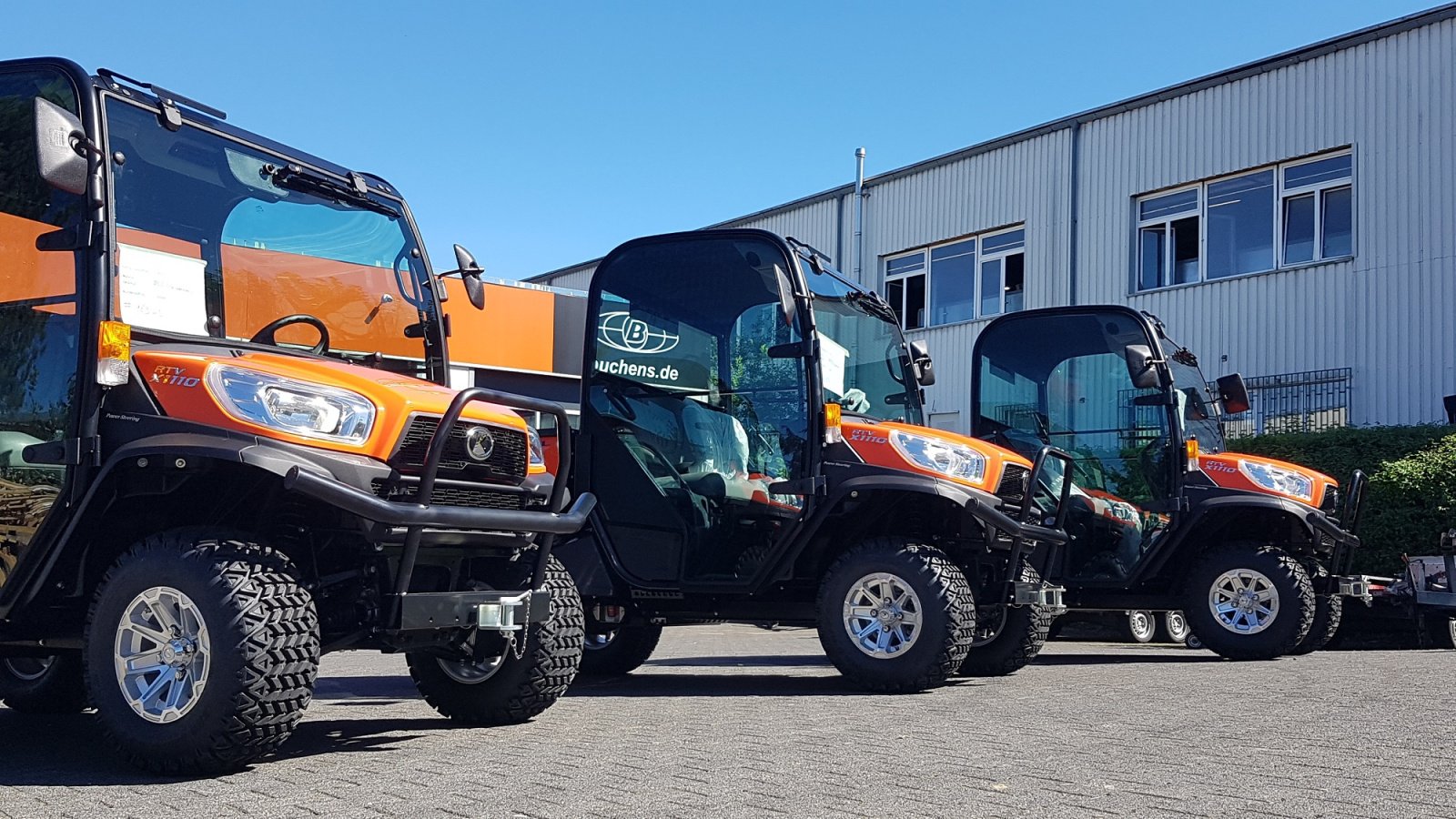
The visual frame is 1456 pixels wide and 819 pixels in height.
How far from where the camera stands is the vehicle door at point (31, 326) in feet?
17.7

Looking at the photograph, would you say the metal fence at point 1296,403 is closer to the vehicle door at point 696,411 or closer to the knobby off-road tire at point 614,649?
the knobby off-road tire at point 614,649

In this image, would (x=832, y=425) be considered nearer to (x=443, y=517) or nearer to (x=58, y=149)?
(x=443, y=517)

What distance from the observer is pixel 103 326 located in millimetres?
5215

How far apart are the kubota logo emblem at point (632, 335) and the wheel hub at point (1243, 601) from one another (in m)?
4.74

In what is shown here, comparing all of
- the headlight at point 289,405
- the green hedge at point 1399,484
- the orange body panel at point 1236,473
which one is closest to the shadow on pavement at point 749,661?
the orange body panel at point 1236,473

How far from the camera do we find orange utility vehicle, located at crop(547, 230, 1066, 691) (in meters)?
8.04

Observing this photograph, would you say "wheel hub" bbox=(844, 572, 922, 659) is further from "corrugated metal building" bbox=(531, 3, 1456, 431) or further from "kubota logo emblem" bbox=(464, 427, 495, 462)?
"corrugated metal building" bbox=(531, 3, 1456, 431)

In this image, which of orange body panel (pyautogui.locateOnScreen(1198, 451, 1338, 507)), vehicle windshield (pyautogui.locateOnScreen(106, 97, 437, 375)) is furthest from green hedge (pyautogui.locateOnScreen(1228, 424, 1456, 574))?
vehicle windshield (pyautogui.locateOnScreen(106, 97, 437, 375))

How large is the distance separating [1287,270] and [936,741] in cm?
1525

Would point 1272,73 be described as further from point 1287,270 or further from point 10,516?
point 10,516

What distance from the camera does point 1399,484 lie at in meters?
15.0

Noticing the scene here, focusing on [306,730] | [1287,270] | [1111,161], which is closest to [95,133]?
[306,730]

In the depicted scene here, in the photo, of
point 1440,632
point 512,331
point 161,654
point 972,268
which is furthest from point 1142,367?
point 972,268

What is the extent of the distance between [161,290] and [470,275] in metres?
1.69
